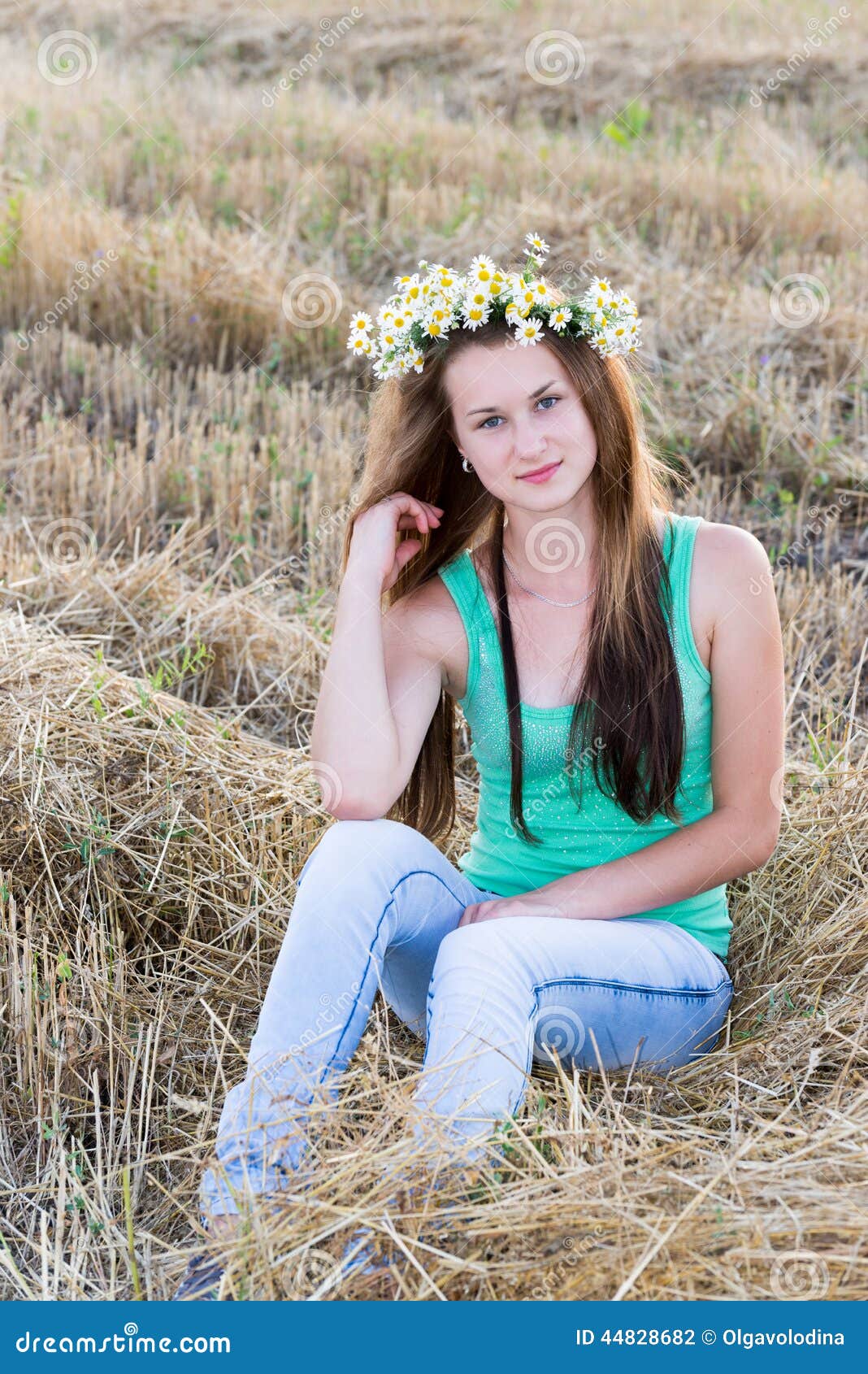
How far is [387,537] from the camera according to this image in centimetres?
244

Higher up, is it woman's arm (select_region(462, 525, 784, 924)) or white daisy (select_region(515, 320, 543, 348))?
white daisy (select_region(515, 320, 543, 348))

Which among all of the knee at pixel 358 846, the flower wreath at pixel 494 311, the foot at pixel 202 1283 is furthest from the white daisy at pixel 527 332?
the foot at pixel 202 1283

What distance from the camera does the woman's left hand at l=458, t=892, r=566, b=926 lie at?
222 cm

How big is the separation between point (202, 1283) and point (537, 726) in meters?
1.02

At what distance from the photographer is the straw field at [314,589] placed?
5.90 feet

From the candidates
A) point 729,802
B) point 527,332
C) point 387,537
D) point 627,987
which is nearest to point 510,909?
point 627,987

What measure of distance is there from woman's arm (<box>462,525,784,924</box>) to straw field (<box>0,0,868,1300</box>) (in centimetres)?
27

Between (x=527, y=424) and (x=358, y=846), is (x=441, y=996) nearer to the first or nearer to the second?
Result: (x=358, y=846)

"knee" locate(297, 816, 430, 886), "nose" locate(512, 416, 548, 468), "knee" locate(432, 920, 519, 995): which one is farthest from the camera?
"nose" locate(512, 416, 548, 468)

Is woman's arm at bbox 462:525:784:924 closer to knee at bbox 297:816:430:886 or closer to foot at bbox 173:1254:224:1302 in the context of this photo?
knee at bbox 297:816:430:886

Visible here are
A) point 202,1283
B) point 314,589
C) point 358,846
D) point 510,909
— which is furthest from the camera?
point 314,589

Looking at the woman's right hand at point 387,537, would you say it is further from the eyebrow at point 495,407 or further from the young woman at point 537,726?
the eyebrow at point 495,407

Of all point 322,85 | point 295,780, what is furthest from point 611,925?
point 322,85

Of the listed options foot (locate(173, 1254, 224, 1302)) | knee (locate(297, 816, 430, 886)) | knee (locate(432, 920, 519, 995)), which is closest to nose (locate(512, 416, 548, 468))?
knee (locate(297, 816, 430, 886))
